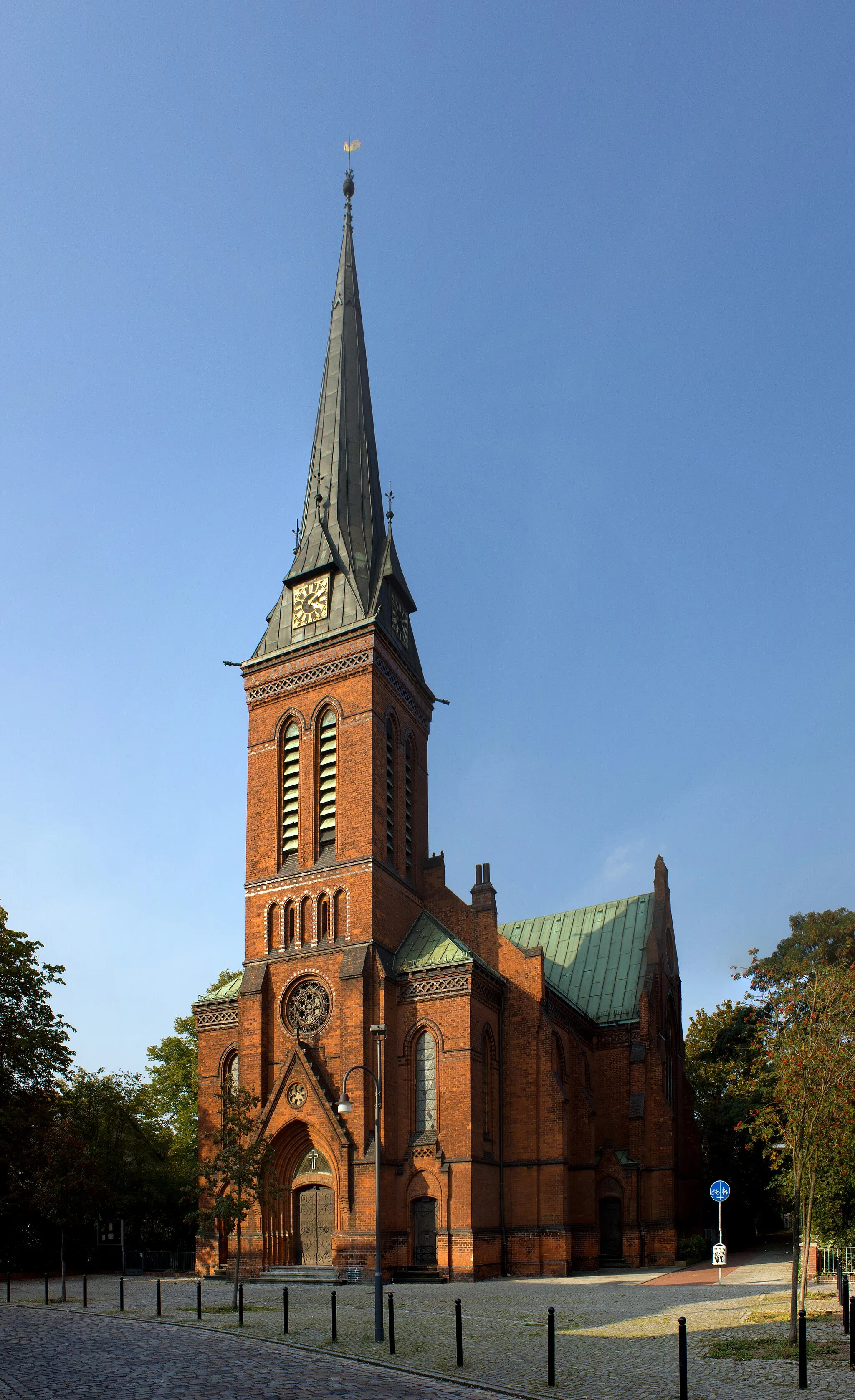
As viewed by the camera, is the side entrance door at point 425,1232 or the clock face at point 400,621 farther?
the clock face at point 400,621

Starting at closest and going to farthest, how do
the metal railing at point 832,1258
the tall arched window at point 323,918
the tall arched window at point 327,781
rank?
the metal railing at point 832,1258, the tall arched window at point 323,918, the tall arched window at point 327,781

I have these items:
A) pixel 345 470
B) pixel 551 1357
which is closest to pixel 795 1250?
pixel 551 1357

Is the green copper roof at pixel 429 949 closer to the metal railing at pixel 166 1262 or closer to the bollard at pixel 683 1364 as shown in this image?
the metal railing at pixel 166 1262

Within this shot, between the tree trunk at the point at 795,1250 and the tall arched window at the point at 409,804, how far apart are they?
75.2ft

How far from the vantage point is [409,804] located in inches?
1615

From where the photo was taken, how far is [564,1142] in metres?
→ 34.7

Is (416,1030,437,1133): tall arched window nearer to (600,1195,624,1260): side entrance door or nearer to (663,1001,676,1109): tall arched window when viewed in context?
(600,1195,624,1260): side entrance door

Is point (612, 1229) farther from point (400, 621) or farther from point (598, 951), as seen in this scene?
point (400, 621)

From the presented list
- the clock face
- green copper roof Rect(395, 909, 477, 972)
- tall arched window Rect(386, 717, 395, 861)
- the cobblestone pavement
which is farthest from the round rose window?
the clock face

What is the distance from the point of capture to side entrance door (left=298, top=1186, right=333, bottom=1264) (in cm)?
3262

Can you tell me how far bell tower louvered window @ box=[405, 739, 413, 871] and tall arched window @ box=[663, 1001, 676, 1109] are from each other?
14.1m

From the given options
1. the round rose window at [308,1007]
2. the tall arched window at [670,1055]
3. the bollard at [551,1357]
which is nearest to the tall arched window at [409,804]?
the round rose window at [308,1007]

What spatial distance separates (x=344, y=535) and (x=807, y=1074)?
94.6 ft

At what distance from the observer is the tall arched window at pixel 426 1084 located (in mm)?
33500
